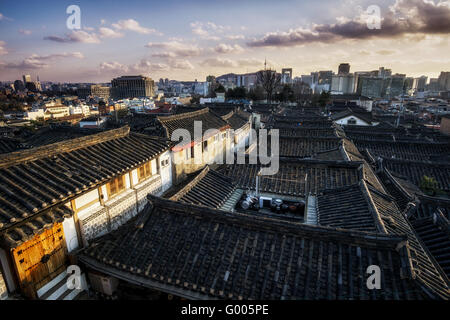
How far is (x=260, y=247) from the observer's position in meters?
7.59

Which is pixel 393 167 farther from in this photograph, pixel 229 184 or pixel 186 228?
pixel 186 228

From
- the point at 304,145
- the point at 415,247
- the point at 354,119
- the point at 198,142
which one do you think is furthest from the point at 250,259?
the point at 354,119

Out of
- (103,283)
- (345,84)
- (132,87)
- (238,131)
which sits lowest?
(103,283)

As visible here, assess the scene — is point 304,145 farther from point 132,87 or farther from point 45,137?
point 132,87

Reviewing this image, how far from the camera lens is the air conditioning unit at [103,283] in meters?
8.44

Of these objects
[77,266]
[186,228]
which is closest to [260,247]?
[186,228]

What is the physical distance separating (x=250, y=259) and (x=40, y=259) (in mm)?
6443

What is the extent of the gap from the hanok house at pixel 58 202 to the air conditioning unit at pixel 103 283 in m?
0.76

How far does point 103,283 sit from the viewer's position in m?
8.52

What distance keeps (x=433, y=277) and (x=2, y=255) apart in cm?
1258

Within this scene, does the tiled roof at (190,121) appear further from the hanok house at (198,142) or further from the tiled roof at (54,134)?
the tiled roof at (54,134)

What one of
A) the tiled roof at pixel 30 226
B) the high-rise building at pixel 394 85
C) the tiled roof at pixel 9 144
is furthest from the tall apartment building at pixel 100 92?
the tiled roof at pixel 30 226

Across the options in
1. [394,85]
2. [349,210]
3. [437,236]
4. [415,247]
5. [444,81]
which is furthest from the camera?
[444,81]

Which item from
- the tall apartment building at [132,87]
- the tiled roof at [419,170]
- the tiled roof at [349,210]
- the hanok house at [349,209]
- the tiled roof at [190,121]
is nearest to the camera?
the hanok house at [349,209]
